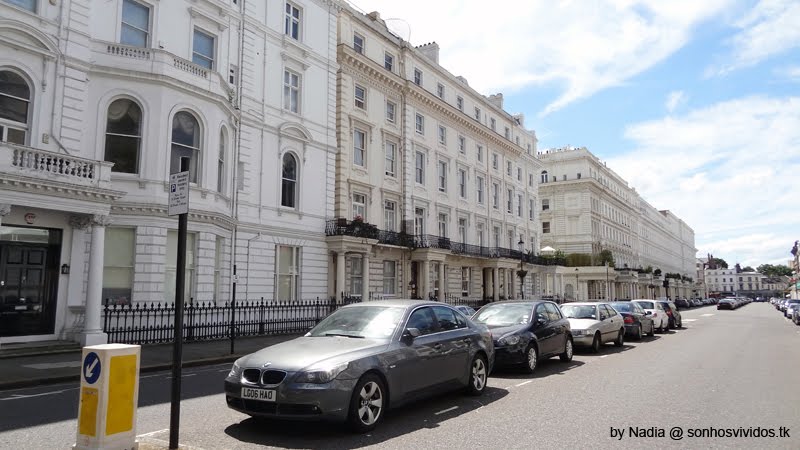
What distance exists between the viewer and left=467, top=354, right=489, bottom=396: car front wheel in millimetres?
8891

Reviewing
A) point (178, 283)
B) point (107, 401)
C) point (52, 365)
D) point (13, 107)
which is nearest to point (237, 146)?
point (13, 107)

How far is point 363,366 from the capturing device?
6.57 m

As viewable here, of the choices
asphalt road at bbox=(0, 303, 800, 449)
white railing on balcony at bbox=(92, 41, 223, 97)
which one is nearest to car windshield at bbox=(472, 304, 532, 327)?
asphalt road at bbox=(0, 303, 800, 449)

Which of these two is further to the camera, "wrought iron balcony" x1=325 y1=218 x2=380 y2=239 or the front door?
"wrought iron balcony" x1=325 y1=218 x2=380 y2=239

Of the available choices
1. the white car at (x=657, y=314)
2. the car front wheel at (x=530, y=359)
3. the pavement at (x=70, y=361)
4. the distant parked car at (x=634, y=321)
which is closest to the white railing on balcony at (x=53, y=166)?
the pavement at (x=70, y=361)

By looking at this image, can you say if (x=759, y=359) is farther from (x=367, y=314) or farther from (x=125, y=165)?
(x=125, y=165)

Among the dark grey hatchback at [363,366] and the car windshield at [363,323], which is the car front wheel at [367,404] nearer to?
the dark grey hatchback at [363,366]

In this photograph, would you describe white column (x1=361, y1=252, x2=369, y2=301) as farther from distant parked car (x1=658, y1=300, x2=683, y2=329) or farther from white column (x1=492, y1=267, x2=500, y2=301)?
white column (x1=492, y1=267, x2=500, y2=301)

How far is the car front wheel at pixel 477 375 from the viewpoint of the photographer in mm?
8891

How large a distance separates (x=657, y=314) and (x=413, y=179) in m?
16.0

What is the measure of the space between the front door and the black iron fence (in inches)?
62.3

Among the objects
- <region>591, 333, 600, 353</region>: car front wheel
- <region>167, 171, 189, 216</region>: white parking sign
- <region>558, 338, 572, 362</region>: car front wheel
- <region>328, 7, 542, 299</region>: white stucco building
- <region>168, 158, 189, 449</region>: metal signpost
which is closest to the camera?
<region>168, 158, 189, 449</region>: metal signpost

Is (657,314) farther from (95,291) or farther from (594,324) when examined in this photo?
(95,291)

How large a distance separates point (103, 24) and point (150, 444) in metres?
16.5
